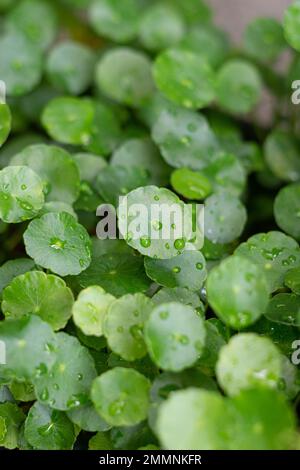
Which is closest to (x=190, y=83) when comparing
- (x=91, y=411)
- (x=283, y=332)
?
(x=283, y=332)

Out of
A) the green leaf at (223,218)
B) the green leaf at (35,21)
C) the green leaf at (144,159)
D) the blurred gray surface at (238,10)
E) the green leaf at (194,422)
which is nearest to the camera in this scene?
the green leaf at (194,422)

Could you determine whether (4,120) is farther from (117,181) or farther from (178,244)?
(178,244)

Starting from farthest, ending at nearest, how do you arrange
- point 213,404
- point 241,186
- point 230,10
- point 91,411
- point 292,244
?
point 230,10
point 241,186
point 292,244
point 91,411
point 213,404

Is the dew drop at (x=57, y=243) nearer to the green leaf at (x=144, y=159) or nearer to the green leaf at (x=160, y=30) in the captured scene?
the green leaf at (x=144, y=159)

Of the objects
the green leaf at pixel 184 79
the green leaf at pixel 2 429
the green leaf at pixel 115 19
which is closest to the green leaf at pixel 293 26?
the green leaf at pixel 184 79

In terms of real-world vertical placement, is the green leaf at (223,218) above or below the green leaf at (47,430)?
above

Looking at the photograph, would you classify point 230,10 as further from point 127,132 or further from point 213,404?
point 213,404

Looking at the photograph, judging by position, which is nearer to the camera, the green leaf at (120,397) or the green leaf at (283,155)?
the green leaf at (120,397)
